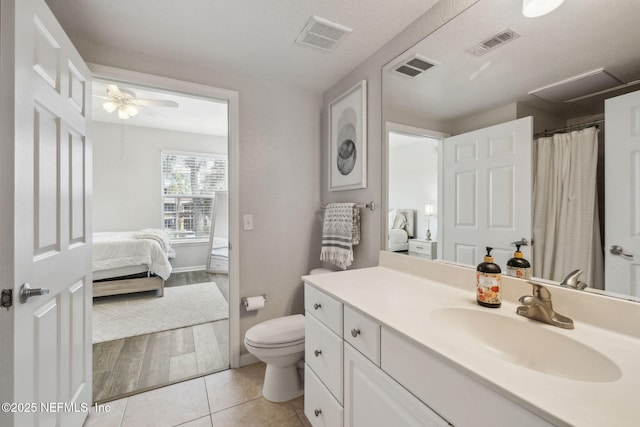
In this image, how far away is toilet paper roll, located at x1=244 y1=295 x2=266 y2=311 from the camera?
2031 millimetres

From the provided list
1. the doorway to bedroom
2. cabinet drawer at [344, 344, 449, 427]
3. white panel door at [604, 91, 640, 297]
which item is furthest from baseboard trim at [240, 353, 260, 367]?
white panel door at [604, 91, 640, 297]

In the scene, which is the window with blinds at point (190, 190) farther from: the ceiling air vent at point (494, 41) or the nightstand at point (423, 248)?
the ceiling air vent at point (494, 41)

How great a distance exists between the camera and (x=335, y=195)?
Result: 7.18 ft

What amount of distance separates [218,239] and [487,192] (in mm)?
4499

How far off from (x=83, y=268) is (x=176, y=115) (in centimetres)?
322

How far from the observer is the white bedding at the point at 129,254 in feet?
10.5

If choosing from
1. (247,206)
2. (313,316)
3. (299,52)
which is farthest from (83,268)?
(299,52)

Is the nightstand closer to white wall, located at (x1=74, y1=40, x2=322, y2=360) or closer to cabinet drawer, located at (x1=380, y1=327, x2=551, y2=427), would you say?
cabinet drawer, located at (x1=380, y1=327, x2=551, y2=427)

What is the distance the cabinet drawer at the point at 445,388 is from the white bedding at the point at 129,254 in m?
3.47

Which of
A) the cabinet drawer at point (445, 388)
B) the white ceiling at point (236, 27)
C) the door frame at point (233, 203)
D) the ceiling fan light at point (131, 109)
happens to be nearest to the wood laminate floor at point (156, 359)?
the door frame at point (233, 203)

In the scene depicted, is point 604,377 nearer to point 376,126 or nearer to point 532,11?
point 532,11

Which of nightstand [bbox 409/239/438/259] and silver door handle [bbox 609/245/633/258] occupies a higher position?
silver door handle [bbox 609/245/633/258]

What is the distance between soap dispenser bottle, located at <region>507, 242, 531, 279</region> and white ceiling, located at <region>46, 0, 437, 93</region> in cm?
129

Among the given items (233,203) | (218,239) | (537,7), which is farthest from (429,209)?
(218,239)
